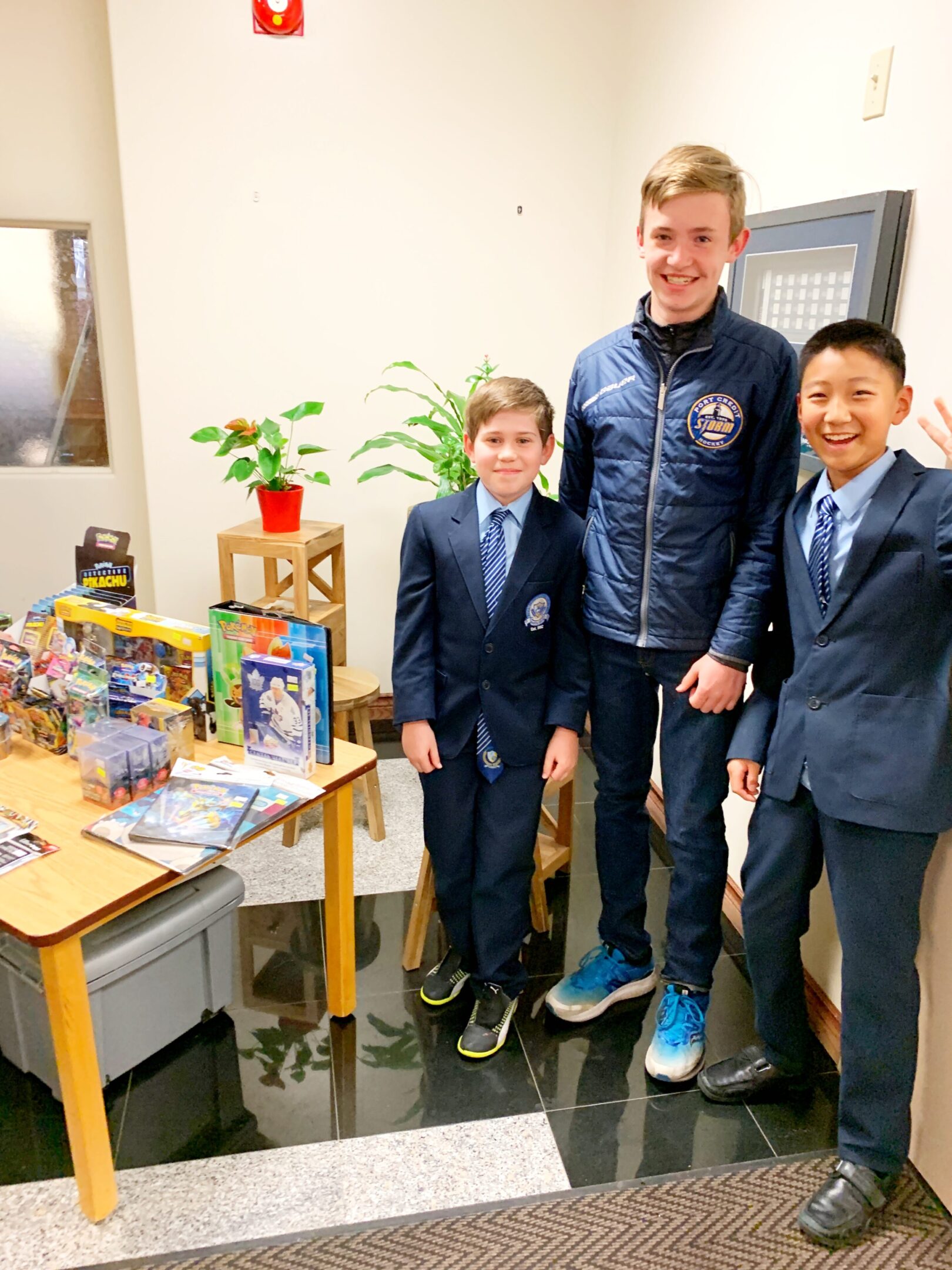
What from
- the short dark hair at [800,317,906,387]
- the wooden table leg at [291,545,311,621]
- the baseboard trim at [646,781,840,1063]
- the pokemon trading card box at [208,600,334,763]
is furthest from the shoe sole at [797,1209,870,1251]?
the wooden table leg at [291,545,311,621]

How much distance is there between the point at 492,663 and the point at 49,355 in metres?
2.37

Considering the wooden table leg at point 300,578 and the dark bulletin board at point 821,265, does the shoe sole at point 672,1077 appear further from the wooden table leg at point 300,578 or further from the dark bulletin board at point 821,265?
the wooden table leg at point 300,578

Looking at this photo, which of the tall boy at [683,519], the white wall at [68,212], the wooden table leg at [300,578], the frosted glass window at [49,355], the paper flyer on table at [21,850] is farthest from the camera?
the frosted glass window at [49,355]

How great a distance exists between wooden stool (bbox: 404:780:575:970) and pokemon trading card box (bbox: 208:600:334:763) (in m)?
0.46

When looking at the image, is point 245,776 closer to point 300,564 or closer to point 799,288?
point 300,564

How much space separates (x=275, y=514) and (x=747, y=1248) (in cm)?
206

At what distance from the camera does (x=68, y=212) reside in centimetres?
300

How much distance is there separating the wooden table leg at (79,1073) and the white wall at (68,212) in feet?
7.12

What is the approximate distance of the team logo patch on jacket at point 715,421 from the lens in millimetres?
1568

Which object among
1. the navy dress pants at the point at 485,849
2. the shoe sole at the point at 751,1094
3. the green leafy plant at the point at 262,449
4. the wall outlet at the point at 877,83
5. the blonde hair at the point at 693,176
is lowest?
the shoe sole at the point at 751,1094

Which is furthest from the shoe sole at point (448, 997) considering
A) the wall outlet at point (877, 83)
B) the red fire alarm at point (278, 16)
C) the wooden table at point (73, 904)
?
the red fire alarm at point (278, 16)

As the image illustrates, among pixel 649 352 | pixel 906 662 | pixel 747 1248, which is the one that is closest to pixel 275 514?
pixel 649 352

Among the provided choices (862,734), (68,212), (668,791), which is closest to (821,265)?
(862,734)

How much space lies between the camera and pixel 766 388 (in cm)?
156
